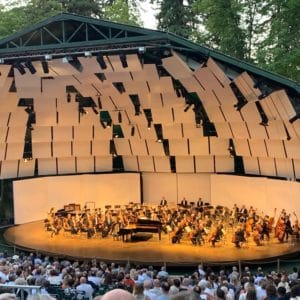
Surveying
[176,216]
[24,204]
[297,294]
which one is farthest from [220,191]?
[297,294]

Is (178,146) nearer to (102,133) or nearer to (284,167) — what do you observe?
(102,133)

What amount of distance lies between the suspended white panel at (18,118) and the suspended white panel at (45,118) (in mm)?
520

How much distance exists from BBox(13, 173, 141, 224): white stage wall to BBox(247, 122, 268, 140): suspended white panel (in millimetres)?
7762

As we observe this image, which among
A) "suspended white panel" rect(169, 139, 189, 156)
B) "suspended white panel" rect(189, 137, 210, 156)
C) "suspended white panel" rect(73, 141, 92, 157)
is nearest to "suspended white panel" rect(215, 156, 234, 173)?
"suspended white panel" rect(189, 137, 210, 156)

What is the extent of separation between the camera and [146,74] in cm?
1914

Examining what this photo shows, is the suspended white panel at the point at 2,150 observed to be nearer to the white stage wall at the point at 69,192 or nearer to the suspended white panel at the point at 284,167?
the white stage wall at the point at 69,192

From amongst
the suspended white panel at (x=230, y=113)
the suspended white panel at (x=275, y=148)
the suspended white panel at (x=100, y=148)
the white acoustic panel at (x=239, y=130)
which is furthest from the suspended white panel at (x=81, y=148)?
the suspended white panel at (x=275, y=148)

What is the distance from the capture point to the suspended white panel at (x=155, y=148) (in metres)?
25.5

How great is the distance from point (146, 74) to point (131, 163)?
29.2 feet

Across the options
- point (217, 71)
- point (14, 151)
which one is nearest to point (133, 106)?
point (14, 151)

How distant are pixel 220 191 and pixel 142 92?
688 cm

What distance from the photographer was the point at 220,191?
2533 centimetres

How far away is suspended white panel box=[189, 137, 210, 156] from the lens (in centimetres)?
2466

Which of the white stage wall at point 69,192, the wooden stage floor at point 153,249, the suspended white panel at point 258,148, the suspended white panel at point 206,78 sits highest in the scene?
the suspended white panel at point 206,78
